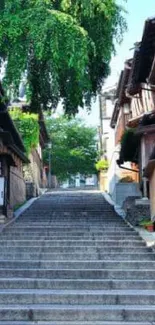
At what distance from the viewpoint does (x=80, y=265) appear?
31.5 ft

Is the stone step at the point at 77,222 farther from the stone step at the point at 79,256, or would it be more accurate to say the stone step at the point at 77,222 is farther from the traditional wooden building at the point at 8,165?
the stone step at the point at 79,256

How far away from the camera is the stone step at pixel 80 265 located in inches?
376

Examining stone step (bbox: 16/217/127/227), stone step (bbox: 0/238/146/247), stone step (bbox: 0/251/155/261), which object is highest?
stone step (bbox: 16/217/127/227)

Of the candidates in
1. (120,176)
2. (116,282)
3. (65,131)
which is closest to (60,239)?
(116,282)

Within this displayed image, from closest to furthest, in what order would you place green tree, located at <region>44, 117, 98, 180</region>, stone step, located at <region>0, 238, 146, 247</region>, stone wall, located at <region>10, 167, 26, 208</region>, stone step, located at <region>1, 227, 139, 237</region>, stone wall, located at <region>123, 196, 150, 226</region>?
stone step, located at <region>0, 238, 146, 247</region>, stone step, located at <region>1, 227, 139, 237</region>, stone wall, located at <region>123, 196, 150, 226</region>, stone wall, located at <region>10, 167, 26, 208</region>, green tree, located at <region>44, 117, 98, 180</region>

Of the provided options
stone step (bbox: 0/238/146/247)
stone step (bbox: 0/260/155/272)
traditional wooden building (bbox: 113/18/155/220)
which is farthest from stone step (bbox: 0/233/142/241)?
stone step (bbox: 0/260/155/272)

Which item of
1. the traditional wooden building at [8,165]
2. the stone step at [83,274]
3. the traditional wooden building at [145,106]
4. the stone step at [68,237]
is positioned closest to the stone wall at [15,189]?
the traditional wooden building at [8,165]

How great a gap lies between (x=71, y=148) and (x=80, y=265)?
36.6 m

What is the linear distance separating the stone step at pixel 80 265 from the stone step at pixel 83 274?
1.39ft

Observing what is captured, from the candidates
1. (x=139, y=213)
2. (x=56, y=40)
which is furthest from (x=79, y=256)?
(x=56, y=40)

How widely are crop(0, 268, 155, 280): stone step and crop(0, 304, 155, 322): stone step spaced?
181 cm

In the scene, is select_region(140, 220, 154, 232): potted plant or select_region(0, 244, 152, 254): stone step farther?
select_region(140, 220, 154, 232): potted plant

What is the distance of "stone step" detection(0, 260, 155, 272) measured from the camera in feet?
31.3

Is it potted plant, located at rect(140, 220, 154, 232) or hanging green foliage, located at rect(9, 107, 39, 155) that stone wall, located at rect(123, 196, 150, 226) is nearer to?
potted plant, located at rect(140, 220, 154, 232)
